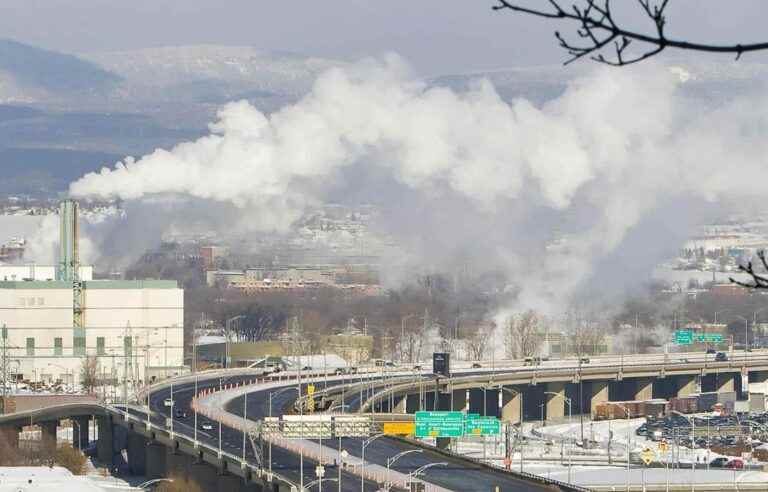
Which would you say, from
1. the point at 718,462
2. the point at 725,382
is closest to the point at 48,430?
the point at 718,462

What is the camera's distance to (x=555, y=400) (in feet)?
434

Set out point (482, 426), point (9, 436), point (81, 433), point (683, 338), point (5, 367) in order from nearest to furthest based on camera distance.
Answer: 1. point (482, 426)
2. point (9, 436)
3. point (81, 433)
4. point (5, 367)
5. point (683, 338)

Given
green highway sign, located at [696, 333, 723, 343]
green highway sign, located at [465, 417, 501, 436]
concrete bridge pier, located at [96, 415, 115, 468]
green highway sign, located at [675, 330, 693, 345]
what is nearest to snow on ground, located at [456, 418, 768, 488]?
green highway sign, located at [465, 417, 501, 436]

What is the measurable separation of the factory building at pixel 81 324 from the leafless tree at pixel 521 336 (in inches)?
1699

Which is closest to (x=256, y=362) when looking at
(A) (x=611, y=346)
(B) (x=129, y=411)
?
(A) (x=611, y=346)

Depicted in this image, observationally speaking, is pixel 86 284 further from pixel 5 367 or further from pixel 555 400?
pixel 555 400

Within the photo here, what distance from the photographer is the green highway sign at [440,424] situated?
7856cm

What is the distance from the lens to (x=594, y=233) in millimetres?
181750

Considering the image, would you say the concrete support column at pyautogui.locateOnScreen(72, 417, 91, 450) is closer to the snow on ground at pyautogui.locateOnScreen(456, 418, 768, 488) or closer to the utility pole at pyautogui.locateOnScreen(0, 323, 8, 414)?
the utility pole at pyautogui.locateOnScreen(0, 323, 8, 414)

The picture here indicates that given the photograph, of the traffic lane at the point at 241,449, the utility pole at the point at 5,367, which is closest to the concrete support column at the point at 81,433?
the traffic lane at the point at 241,449

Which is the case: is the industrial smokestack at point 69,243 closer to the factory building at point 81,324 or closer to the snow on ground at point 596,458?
the factory building at point 81,324

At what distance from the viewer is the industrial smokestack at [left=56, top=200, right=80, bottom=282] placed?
11825 centimetres

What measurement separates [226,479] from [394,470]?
7031mm

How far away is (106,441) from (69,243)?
28586mm
